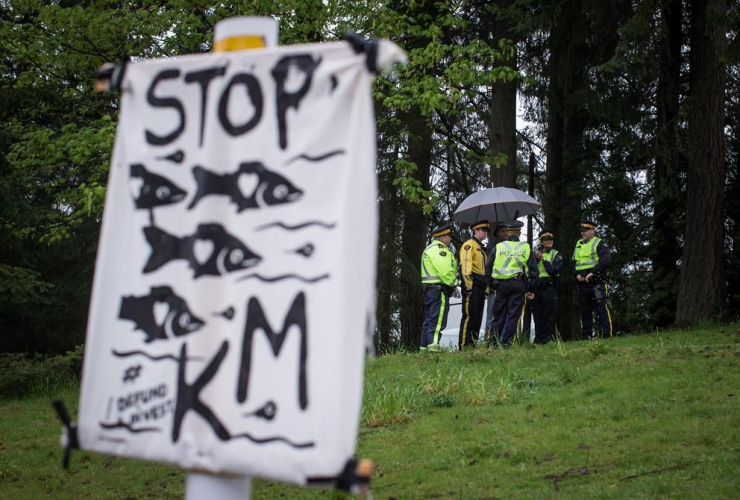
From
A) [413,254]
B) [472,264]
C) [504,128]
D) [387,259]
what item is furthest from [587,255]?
[387,259]

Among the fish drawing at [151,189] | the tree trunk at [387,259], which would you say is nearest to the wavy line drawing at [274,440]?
the fish drawing at [151,189]

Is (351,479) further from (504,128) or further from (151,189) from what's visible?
(504,128)

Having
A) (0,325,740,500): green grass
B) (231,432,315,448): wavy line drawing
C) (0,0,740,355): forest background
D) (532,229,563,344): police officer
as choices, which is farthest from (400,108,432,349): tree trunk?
(231,432,315,448): wavy line drawing

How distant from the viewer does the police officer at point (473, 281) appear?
16188 mm

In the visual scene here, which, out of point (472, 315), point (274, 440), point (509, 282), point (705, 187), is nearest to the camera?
point (274, 440)

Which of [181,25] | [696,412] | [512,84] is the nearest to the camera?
[696,412]

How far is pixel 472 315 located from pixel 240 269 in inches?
522

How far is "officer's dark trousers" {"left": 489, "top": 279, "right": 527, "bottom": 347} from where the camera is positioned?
15.6 meters

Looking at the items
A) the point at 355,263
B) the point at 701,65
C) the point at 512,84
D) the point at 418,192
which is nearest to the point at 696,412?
the point at 355,263

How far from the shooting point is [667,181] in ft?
63.1

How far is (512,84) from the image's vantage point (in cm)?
2141

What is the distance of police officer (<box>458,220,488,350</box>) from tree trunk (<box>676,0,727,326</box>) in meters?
4.38

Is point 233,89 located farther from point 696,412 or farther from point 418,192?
point 418,192

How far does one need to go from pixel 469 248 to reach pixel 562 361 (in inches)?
178
